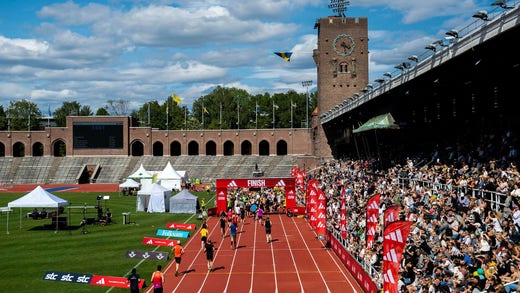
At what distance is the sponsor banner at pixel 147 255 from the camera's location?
2680 centimetres

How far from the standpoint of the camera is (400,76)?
3497 cm

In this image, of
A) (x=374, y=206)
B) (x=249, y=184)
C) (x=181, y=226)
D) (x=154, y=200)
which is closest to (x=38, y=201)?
(x=181, y=226)

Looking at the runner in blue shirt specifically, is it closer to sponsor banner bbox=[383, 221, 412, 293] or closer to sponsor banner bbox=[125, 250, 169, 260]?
sponsor banner bbox=[125, 250, 169, 260]

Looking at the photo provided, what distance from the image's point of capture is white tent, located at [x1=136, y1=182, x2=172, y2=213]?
47156 millimetres

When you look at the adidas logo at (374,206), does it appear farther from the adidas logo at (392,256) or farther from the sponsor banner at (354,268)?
the adidas logo at (392,256)

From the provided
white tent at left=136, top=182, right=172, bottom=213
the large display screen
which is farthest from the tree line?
white tent at left=136, top=182, right=172, bottom=213

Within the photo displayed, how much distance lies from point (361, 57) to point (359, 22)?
4.55m

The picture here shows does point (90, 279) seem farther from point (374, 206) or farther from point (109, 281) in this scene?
point (374, 206)

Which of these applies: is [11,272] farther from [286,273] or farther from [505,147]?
[505,147]

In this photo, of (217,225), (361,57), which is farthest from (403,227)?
(361,57)

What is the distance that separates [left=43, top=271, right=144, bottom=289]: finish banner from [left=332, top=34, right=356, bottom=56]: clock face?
5854 cm

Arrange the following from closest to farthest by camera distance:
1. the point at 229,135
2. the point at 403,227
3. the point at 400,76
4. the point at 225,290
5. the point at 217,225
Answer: the point at 403,227 → the point at 225,290 → the point at 400,76 → the point at 217,225 → the point at 229,135

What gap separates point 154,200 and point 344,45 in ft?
128

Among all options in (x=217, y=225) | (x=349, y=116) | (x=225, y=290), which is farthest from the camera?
(x=349, y=116)
